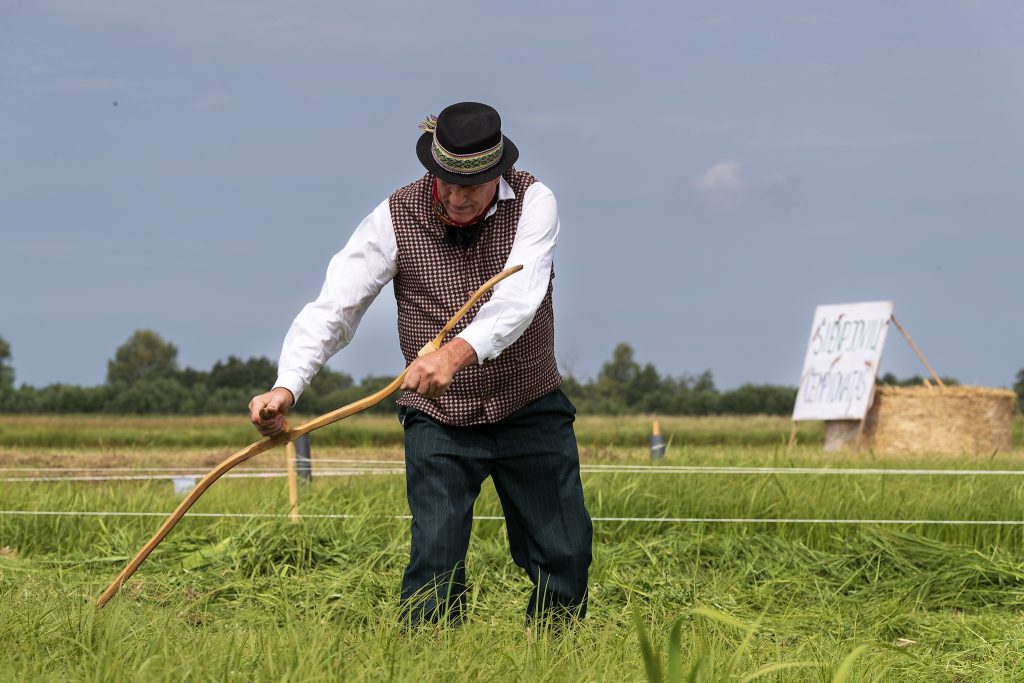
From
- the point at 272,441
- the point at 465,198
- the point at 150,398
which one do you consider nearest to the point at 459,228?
the point at 465,198

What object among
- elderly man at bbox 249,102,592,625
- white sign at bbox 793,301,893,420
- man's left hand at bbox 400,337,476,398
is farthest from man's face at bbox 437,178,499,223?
white sign at bbox 793,301,893,420

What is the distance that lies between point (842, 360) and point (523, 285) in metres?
9.48

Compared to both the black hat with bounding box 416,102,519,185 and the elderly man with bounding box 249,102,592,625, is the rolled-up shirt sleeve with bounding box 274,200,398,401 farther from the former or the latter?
the black hat with bounding box 416,102,519,185

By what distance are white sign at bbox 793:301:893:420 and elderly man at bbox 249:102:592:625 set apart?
28.7 ft

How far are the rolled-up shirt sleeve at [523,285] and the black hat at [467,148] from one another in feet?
0.53

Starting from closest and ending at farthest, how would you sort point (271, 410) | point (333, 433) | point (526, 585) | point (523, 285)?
point (271, 410) → point (523, 285) → point (526, 585) → point (333, 433)

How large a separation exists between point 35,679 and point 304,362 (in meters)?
1.25

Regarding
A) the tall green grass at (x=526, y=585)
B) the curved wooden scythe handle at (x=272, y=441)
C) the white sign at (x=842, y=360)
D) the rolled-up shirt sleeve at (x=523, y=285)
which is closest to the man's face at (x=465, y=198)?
the rolled-up shirt sleeve at (x=523, y=285)

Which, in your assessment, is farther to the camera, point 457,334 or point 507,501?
point 507,501

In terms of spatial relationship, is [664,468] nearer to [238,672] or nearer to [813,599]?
[813,599]

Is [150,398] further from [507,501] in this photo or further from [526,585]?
[507,501]

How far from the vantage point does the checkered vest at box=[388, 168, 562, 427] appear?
12.1 ft

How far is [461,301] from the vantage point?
3.72 meters

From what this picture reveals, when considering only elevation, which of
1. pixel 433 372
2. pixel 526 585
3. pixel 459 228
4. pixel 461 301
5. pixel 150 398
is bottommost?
pixel 526 585
